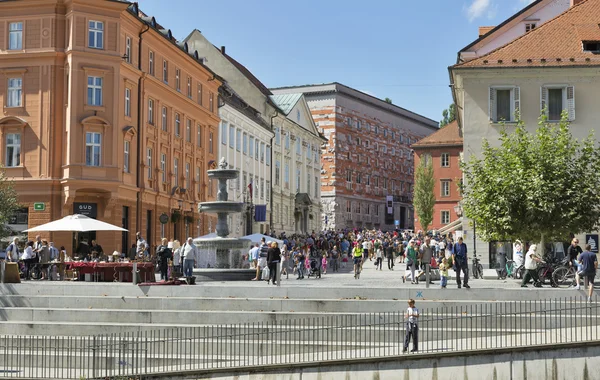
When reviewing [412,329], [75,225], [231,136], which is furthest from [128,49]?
[412,329]

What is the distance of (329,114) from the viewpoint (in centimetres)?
10681

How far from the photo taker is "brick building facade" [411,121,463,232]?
91.1 meters

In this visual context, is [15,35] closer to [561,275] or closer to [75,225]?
[75,225]

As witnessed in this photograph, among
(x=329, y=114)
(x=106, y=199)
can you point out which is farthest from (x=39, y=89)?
(x=329, y=114)

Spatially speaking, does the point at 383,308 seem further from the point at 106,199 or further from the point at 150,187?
the point at 150,187

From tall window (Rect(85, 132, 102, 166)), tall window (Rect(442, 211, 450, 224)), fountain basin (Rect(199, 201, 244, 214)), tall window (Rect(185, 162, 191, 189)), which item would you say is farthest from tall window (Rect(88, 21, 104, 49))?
tall window (Rect(442, 211, 450, 224))

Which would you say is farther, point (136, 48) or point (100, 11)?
point (136, 48)

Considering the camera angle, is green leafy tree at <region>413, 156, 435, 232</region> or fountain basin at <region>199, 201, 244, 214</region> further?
green leafy tree at <region>413, 156, 435, 232</region>

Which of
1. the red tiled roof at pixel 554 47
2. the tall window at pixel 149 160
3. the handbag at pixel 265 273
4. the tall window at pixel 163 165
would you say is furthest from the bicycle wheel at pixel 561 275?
the tall window at pixel 163 165

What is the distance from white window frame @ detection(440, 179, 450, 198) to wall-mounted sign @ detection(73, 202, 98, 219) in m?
53.6

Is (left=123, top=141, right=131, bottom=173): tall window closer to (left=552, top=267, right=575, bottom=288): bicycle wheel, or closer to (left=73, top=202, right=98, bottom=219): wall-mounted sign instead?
(left=73, top=202, right=98, bottom=219): wall-mounted sign

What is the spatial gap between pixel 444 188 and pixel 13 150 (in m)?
56.6

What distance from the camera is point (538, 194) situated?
3058 cm

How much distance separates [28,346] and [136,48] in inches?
1154
